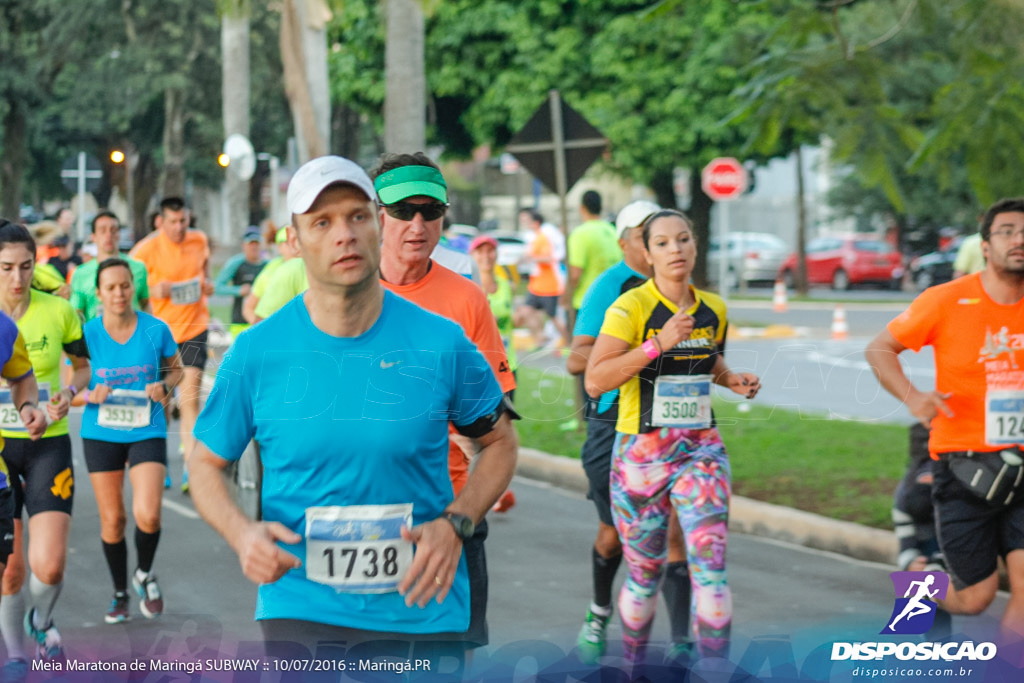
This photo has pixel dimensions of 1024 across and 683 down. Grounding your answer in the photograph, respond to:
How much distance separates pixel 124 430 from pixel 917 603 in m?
3.66

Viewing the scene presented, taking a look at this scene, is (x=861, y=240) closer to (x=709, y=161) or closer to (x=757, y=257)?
(x=757, y=257)

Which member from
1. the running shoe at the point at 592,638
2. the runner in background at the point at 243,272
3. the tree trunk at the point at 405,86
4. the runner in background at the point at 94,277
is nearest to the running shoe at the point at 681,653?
the running shoe at the point at 592,638

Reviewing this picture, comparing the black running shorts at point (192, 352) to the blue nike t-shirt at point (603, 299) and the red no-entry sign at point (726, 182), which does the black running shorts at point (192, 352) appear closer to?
the blue nike t-shirt at point (603, 299)

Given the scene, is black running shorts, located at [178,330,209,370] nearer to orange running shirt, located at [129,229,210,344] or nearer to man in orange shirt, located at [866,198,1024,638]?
orange running shirt, located at [129,229,210,344]

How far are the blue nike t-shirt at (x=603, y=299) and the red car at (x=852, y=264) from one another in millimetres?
33570

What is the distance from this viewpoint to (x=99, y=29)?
46125mm

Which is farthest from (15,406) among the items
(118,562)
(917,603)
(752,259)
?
(752,259)

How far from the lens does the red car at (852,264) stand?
3878cm

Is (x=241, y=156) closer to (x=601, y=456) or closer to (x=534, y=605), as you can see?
(x=534, y=605)

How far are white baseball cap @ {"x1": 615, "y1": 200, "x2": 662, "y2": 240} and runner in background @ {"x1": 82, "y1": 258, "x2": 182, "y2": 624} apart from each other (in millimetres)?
2314

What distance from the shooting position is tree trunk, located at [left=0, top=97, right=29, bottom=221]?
129 feet

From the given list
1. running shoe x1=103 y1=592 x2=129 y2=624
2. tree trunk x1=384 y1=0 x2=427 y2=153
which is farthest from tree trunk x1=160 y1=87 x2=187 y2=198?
running shoe x1=103 y1=592 x2=129 y2=624

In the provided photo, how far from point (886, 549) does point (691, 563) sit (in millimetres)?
3015

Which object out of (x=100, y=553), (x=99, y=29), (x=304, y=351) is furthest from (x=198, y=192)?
(x=304, y=351)
